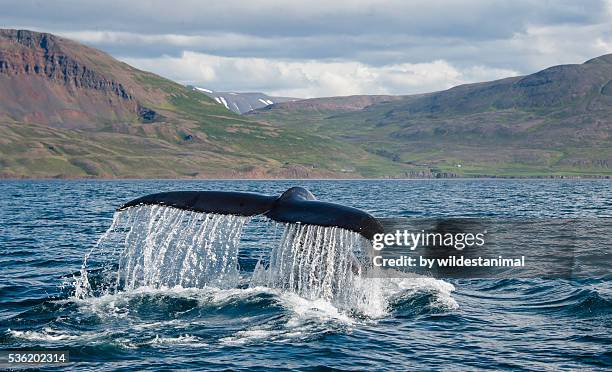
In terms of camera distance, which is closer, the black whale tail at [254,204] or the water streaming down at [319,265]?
the black whale tail at [254,204]

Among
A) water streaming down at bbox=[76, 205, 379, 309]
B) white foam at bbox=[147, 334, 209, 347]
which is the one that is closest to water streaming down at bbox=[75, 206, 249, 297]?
water streaming down at bbox=[76, 205, 379, 309]

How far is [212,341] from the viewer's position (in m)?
11.3

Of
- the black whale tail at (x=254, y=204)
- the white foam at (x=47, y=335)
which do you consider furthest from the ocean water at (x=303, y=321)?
the black whale tail at (x=254, y=204)

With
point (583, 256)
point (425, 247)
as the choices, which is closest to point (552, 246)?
point (583, 256)

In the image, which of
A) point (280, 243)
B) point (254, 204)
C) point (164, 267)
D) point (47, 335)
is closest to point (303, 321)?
point (280, 243)

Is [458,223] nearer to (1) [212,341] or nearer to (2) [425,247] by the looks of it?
(2) [425,247]

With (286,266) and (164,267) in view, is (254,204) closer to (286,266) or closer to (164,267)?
(286,266)

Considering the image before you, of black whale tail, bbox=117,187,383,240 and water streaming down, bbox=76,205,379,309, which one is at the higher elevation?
black whale tail, bbox=117,187,383,240

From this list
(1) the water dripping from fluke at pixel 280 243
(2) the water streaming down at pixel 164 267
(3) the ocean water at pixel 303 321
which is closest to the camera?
(1) the water dripping from fluke at pixel 280 243

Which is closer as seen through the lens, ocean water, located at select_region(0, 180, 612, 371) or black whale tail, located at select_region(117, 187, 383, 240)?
black whale tail, located at select_region(117, 187, 383, 240)

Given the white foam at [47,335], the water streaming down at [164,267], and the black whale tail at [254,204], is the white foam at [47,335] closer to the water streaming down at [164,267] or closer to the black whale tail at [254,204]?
the water streaming down at [164,267]

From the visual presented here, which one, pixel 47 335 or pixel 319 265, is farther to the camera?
pixel 319 265

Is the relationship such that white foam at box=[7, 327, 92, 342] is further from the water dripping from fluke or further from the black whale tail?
the black whale tail

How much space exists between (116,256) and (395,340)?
14.8 m
